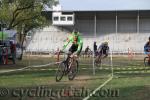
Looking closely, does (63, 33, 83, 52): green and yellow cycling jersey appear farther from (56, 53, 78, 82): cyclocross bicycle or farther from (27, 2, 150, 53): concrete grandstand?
(27, 2, 150, 53): concrete grandstand

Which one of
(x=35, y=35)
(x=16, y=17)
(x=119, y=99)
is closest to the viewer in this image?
(x=119, y=99)

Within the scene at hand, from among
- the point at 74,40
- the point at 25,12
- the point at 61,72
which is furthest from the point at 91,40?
the point at 61,72

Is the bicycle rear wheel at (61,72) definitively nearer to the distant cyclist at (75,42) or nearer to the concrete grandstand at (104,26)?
the distant cyclist at (75,42)

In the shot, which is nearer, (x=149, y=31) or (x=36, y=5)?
(x=36, y=5)

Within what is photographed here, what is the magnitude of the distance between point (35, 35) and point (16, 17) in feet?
116

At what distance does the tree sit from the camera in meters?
58.6

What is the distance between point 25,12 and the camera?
216 ft

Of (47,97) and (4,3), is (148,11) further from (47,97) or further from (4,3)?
(47,97)

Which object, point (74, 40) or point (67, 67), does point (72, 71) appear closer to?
point (67, 67)

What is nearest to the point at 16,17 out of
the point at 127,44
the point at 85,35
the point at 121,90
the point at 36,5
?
the point at 36,5

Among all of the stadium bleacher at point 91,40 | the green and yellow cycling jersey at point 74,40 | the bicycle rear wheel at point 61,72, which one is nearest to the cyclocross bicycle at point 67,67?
the bicycle rear wheel at point 61,72

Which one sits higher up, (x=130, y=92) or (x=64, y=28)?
(x=64, y=28)

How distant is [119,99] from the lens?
11531 mm

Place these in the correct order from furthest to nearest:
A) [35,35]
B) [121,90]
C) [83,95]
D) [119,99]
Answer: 1. [35,35]
2. [121,90]
3. [83,95]
4. [119,99]
